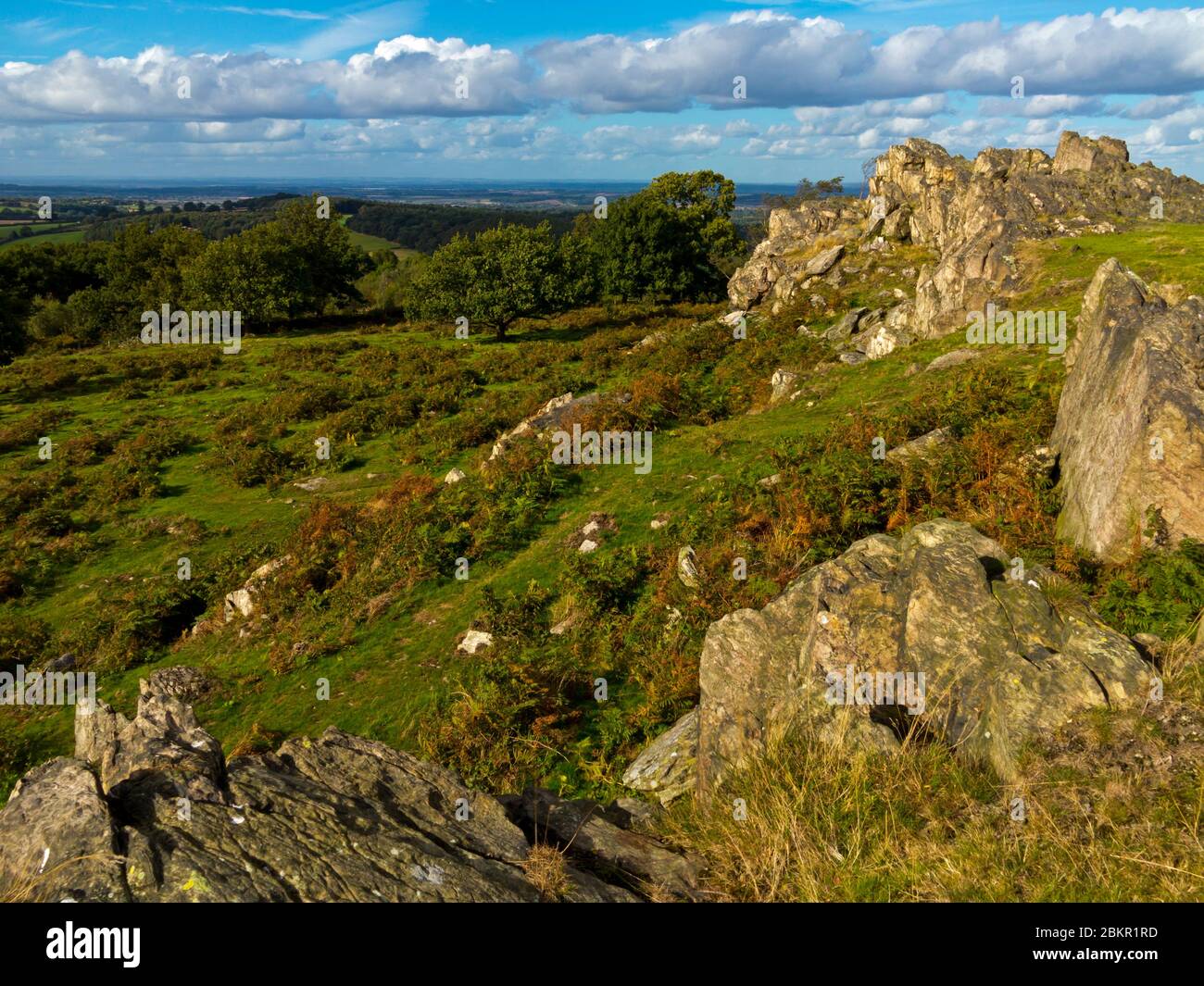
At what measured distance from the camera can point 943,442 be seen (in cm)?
1641

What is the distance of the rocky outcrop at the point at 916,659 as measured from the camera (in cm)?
717

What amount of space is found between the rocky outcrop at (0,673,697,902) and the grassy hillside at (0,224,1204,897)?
1.26m

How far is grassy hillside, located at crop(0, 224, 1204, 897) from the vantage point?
12727 mm

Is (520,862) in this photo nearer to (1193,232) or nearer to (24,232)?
(1193,232)

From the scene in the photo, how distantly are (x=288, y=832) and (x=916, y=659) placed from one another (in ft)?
22.6

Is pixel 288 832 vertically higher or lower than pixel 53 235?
lower

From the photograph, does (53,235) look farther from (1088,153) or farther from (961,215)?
(1088,153)

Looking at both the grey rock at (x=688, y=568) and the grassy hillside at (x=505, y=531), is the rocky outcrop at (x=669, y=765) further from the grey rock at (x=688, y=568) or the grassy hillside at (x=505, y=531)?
the grey rock at (x=688, y=568)

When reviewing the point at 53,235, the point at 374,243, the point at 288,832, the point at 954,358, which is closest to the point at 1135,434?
the point at 288,832

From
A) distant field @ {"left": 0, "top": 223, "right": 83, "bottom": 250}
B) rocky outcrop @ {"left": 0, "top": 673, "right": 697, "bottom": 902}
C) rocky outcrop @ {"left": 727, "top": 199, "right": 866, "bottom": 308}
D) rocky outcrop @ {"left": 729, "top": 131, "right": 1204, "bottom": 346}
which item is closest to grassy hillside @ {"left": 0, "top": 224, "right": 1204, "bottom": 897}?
rocky outcrop @ {"left": 0, "top": 673, "right": 697, "bottom": 902}

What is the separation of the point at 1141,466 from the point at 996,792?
6624 millimetres

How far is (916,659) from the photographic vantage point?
836 centimetres

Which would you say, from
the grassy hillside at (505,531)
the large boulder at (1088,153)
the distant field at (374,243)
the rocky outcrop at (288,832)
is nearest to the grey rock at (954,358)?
the grassy hillside at (505,531)

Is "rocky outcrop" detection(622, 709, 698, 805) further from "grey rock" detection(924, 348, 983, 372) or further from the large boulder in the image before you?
the large boulder
